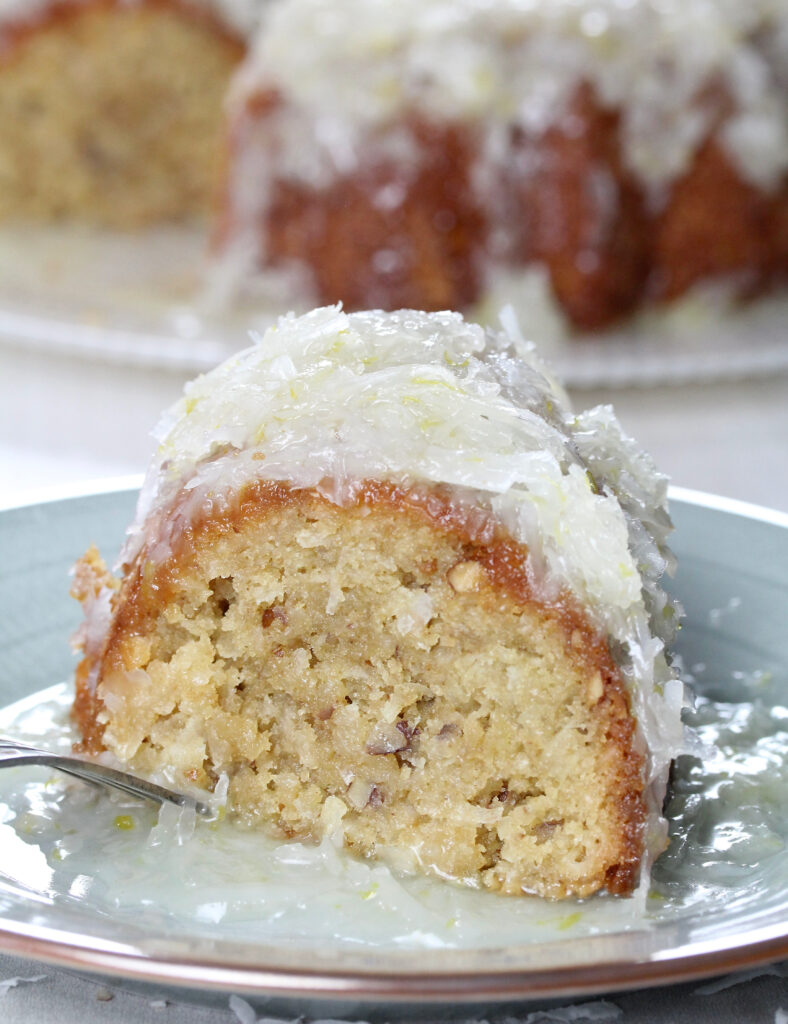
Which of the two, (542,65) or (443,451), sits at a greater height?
(542,65)

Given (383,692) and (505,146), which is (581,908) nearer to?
(383,692)

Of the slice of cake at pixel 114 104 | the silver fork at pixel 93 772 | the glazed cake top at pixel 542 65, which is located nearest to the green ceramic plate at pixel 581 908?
the silver fork at pixel 93 772

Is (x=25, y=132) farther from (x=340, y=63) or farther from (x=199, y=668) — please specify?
(x=199, y=668)

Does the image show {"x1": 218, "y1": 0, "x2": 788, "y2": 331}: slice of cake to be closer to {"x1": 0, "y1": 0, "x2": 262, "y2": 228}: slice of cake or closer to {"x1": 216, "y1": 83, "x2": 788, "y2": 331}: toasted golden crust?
{"x1": 216, "y1": 83, "x2": 788, "y2": 331}: toasted golden crust

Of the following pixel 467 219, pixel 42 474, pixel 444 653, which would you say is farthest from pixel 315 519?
pixel 467 219

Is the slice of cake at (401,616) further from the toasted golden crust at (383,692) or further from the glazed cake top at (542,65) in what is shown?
the glazed cake top at (542,65)

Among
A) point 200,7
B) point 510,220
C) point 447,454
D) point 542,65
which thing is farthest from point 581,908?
point 200,7

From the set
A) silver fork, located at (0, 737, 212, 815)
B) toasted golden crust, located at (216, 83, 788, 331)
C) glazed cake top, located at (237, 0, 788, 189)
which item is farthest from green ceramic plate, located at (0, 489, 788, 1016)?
glazed cake top, located at (237, 0, 788, 189)
